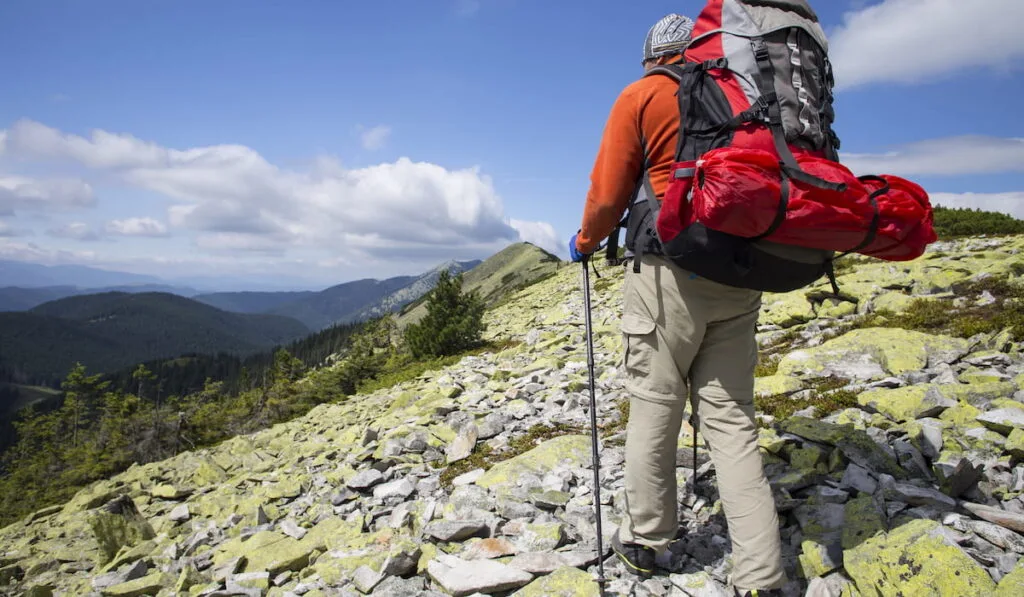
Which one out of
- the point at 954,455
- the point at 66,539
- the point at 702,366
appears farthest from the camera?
the point at 66,539

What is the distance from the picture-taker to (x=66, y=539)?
476 inches

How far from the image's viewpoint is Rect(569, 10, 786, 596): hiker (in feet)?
10.6

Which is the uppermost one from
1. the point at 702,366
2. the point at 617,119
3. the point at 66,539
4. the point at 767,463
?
the point at 617,119

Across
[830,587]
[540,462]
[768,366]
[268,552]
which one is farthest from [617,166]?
[768,366]

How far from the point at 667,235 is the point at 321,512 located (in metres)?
6.16

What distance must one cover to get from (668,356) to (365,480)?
5.27m

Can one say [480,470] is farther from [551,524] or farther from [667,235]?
[667,235]

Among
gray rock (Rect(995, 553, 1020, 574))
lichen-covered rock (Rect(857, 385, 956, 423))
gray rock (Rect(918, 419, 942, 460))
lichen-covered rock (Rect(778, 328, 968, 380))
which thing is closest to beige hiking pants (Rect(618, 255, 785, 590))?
gray rock (Rect(995, 553, 1020, 574))

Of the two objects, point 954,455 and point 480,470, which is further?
point 480,470

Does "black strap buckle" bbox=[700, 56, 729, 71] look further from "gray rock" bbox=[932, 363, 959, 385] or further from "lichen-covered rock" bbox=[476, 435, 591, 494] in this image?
"gray rock" bbox=[932, 363, 959, 385]

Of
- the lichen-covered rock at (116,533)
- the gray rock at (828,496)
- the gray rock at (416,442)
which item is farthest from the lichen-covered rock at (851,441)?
the lichen-covered rock at (116,533)

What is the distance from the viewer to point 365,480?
709 cm

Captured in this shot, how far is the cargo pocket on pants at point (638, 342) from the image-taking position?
3.48 metres

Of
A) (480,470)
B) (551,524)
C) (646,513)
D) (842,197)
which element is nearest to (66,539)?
(480,470)
